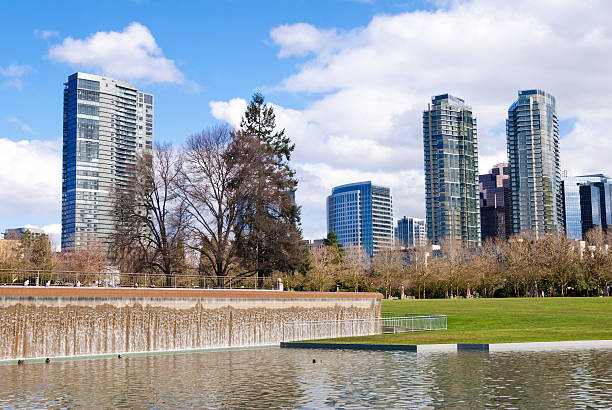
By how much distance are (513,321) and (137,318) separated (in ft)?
107

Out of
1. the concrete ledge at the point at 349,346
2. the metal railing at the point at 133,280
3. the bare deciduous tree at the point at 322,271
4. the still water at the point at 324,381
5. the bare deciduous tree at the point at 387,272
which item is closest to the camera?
the still water at the point at 324,381

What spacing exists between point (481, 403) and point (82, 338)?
2342cm

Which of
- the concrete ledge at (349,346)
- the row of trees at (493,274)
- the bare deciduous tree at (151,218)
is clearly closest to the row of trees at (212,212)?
the bare deciduous tree at (151,218)

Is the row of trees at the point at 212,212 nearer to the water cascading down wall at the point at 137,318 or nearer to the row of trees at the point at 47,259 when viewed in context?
the water cascading down wall at the point at 137,318

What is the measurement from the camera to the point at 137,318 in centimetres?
3666

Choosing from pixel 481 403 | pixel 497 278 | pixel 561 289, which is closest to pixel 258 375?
pixel 481 403

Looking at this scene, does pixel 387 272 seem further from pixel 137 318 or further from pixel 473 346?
pixel 137 318

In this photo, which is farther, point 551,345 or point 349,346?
point 349,346

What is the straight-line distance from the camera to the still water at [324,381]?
60.1ft

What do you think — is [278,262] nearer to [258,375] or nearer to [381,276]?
[258,375]

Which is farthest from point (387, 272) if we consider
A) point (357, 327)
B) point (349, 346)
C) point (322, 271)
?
point (349, 346)

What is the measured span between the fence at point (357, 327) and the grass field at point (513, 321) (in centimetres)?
203

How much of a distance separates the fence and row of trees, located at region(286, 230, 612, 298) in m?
38.6

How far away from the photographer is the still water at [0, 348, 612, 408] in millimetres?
18328
